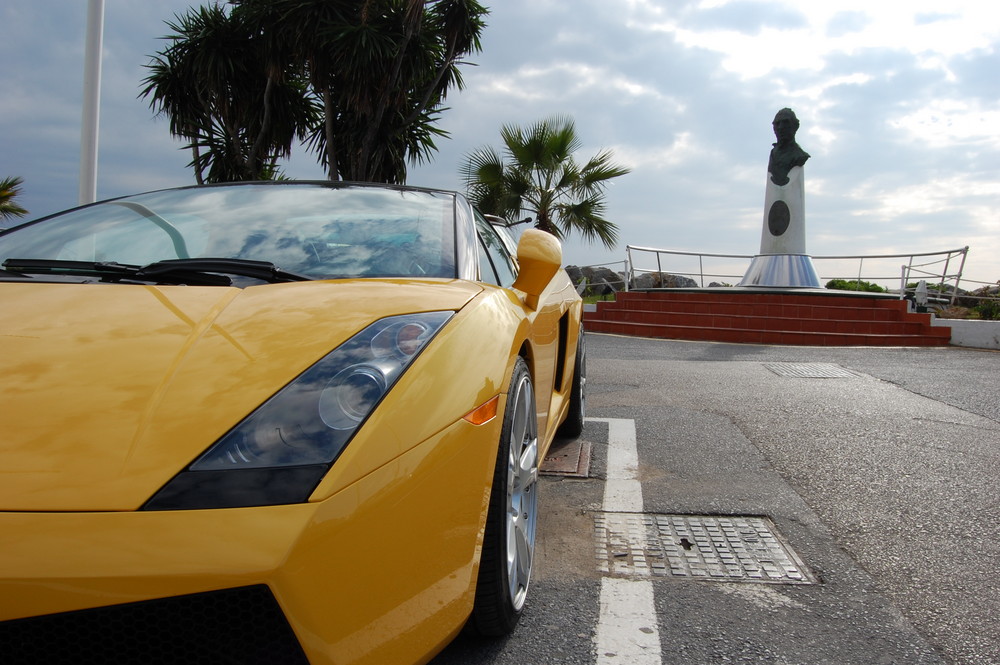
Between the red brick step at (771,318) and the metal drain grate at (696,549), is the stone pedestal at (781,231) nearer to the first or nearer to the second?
the red brick step at (771,318)

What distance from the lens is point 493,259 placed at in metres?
2.67

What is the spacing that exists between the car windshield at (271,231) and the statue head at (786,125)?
1991cm

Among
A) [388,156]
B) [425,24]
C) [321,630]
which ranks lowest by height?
[321,630]

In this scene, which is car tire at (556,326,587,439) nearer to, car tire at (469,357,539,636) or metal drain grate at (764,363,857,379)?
car tire at (469,357,539,636)

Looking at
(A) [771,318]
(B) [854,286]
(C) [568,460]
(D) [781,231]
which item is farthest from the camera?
(B) [854,286]

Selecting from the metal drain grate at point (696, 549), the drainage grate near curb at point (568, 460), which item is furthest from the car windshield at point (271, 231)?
the drainage grate near curb at point (568, 460)

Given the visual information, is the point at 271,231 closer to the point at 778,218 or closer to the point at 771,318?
the point at 771,318

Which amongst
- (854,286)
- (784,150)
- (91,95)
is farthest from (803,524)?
(854,286)

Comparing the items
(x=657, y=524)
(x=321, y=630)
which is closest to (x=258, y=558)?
(x=321, y=630)

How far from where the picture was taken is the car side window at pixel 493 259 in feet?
7.95

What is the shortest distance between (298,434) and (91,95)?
804 centimetres

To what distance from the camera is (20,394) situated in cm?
127

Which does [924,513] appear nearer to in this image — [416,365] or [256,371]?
[416,365]

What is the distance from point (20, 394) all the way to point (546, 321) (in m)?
1.64
